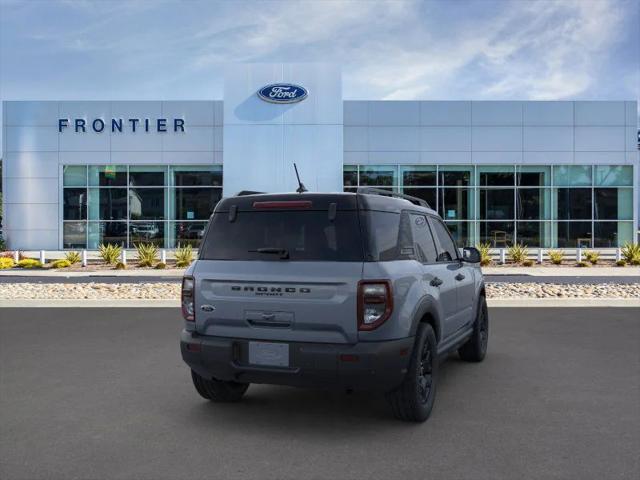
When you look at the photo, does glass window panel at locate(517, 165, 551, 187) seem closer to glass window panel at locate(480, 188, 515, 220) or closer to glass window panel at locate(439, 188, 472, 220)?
glass window panel at locate(480, 188, 515, 220)

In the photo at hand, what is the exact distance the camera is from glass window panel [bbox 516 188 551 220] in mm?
29125

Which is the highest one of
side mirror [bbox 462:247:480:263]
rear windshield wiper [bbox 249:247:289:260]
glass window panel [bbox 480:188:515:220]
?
glass window panel [bbox 480:188:515:220]

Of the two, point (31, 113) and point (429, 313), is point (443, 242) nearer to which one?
point (429, 313)

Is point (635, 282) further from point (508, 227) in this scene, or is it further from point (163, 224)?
point (163, 224)

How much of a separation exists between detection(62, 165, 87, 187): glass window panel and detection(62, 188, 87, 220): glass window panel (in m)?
0.29

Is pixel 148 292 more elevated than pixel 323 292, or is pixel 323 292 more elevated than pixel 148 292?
pixel 323 292

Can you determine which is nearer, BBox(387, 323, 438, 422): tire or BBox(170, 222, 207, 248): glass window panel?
BBox(387, 323, 438, 422): tire

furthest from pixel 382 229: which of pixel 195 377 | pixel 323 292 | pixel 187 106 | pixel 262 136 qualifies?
pixel 187 106

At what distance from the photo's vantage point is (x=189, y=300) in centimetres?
504

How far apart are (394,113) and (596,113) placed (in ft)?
30.9

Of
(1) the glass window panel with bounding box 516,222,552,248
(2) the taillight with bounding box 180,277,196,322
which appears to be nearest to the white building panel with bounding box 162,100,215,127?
(1) the glass window panel with bounding box 516,222,552,248

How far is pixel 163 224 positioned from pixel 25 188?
6.72 m

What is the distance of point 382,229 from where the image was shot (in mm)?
4848

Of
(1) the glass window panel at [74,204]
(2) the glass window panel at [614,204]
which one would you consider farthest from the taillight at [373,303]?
(2) the glass window panel at [614,204]
